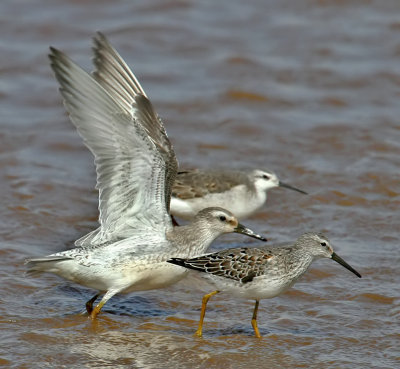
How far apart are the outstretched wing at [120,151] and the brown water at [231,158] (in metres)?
0.92

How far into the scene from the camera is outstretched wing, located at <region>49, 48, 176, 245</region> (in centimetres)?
730

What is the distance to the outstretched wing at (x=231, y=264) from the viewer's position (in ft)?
23.3

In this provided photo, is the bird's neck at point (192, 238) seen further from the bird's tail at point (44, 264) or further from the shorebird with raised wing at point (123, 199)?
the bird's tail at point (44, 264)

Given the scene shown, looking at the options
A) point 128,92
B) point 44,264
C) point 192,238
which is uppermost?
point 128,92

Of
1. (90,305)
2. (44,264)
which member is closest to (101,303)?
(90,305)

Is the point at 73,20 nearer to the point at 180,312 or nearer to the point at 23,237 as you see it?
the point at 23,237

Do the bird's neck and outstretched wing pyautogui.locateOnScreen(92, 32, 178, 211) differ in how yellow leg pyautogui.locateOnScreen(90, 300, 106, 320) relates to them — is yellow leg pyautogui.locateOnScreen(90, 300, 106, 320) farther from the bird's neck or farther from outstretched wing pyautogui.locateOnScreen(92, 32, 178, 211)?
outstretched wing pyautogui.locateOnScreen(92, 32, 178, 211)

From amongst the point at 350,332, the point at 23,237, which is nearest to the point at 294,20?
the point at 23,237

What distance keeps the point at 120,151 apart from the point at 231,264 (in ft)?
4.28

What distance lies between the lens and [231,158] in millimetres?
11562

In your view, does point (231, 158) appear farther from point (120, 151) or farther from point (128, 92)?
point (120, 151)

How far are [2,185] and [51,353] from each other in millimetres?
3822

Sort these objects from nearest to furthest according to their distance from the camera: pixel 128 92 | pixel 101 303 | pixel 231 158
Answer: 1. pixel 101 303
2. pixel 128 92
3. pixel 231 158

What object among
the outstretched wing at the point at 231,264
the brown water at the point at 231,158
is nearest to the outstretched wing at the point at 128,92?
the outstretched wing at the point at 231,264
